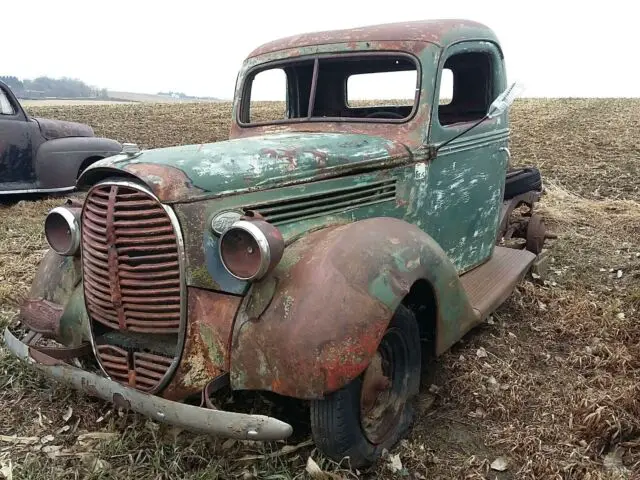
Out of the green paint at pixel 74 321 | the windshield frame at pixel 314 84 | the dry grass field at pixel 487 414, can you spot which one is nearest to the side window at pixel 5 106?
the dry grass field at pixel 487 414

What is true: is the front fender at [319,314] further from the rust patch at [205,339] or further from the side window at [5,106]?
the side window at [5,106]

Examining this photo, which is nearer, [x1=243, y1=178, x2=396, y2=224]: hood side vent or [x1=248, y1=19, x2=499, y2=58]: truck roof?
[x1=243, y1=178, x2=396, y2=224]: hood side vent

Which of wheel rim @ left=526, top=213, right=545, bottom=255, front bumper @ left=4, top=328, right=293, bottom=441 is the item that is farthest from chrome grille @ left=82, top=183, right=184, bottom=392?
wheel rim @ left=526, top=213, right=545, bottom=255

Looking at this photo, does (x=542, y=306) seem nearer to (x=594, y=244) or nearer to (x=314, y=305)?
(x=594, y=244)

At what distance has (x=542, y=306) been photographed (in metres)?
4.43

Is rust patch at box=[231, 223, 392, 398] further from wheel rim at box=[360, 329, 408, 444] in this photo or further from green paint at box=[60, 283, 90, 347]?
green paint at box=[60, 283, 90, 347]

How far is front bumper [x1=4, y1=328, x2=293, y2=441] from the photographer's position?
216 cm

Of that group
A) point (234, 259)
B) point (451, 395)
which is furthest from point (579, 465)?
point (234, 259)

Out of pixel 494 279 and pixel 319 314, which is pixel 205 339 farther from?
pixel 494 279

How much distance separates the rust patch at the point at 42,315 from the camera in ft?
9.75

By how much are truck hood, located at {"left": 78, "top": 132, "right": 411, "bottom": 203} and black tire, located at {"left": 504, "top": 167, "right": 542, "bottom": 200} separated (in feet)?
7.42

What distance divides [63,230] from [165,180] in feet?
2.76

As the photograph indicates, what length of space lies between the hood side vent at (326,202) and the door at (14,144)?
6.64 meters

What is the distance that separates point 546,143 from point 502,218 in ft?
30.4
